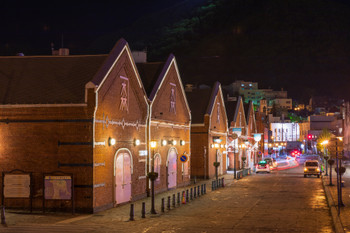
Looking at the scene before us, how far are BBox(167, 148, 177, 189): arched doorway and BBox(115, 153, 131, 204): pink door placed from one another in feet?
33.1

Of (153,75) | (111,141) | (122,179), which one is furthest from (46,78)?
(153,75)

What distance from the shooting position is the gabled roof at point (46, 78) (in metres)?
28.5

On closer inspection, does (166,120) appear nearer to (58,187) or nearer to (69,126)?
(69,126)

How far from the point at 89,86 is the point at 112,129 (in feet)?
13.7

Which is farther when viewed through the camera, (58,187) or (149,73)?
(149,73)

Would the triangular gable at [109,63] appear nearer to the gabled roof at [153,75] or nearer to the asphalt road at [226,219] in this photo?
the gabled roof at [153,75]

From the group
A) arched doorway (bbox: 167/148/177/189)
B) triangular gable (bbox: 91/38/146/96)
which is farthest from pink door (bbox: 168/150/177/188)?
triangular gable (bbox: 91/38/146/96)

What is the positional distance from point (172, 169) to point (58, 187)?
1771 cm

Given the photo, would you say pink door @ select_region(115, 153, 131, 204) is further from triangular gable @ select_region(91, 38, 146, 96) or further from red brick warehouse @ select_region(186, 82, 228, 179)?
red brick warehouse @ select_region(186, 82, 228, 179)

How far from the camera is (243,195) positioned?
3881 cm

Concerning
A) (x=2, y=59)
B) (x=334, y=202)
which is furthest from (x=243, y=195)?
(x=2, y=59)

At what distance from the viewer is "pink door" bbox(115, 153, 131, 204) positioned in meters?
31.2

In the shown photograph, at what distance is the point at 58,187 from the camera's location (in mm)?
27391

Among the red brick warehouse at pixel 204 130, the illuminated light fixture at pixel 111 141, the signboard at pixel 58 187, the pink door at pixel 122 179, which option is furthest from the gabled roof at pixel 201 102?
the signboard at pixel 58 187
